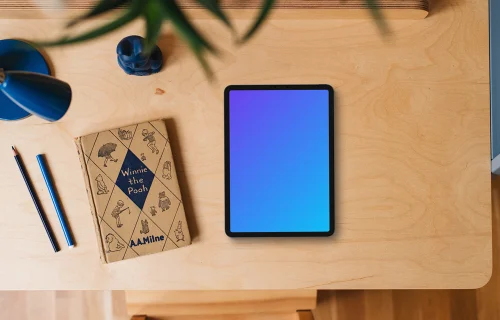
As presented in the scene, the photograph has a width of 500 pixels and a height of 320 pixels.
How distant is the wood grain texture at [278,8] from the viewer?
2.30 feet

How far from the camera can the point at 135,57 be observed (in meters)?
0.70

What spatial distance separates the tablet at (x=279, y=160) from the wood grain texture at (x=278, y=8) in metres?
0.11

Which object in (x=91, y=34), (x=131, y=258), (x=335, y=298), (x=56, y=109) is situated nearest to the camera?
(x=91, y=34)

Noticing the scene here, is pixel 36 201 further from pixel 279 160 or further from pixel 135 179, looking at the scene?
pixel 279 160

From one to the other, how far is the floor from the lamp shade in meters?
0.86

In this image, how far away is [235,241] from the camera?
761mm

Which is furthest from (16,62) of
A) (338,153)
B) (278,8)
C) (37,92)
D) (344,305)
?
(344,305)

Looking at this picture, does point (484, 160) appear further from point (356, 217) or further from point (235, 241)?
point (235, 241)

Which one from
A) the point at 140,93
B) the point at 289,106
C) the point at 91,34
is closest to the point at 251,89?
the point at 289,106

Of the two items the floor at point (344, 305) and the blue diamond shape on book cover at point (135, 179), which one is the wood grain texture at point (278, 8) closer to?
the blue diamond shape on book cover at point (135, 179)

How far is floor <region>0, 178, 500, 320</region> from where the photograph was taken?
1.35 meters

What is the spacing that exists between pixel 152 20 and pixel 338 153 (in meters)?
0.49

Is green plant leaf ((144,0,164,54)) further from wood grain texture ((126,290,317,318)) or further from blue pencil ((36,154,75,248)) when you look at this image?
wood grain texture ((126,290,317,318))

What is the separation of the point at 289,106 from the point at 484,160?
0.30 metres
